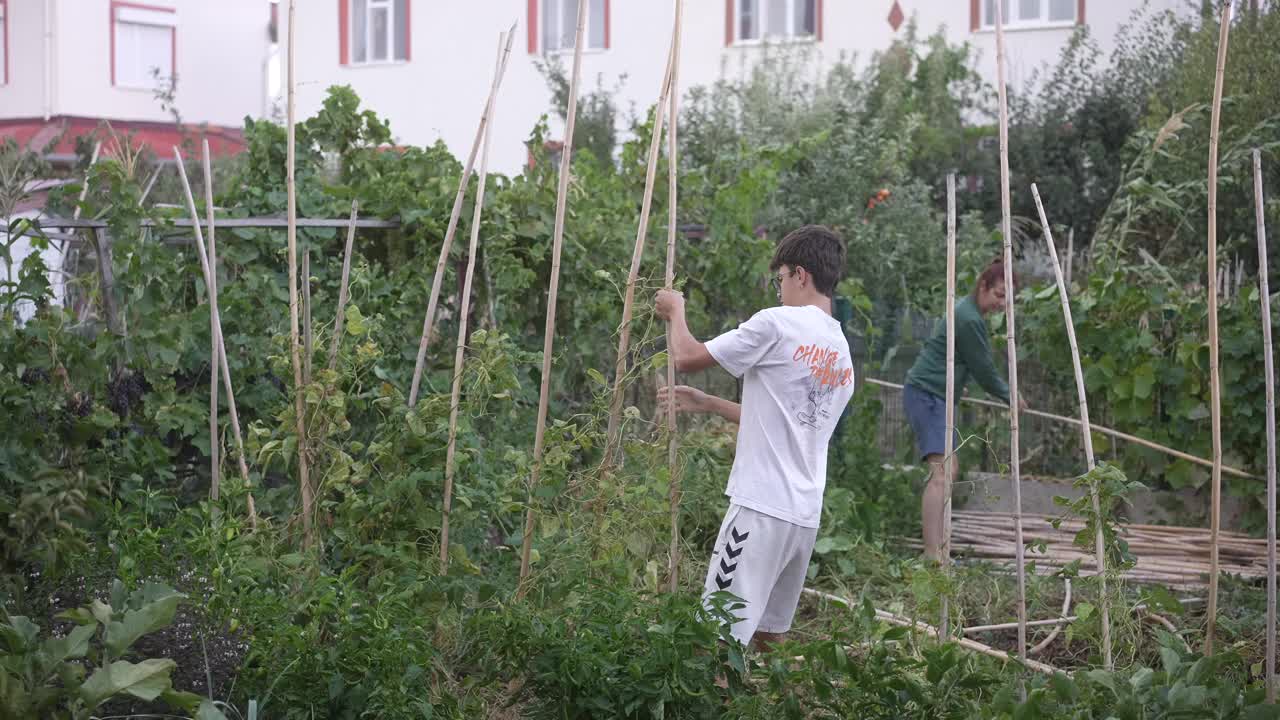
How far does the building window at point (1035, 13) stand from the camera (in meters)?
13.5

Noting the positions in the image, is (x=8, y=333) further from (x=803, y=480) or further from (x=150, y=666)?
(x=803, y=480)

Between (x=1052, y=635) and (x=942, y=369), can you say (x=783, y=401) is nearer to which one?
(x=1052, y=635)

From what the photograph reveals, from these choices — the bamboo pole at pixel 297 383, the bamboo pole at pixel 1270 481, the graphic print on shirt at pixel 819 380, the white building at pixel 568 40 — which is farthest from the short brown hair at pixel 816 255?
the white building at pixel 568 40

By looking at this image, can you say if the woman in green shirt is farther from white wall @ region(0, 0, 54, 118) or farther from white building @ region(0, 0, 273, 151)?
white wall @ region(0, 0, 54, 118)

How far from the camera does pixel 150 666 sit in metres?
2.76

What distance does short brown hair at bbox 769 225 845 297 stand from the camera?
11.9 feet

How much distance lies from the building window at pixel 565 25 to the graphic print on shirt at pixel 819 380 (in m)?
12.1

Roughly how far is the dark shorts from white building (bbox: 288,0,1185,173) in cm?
842

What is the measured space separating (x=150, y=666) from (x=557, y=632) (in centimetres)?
101

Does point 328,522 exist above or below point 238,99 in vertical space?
below

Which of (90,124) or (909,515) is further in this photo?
(90,124)

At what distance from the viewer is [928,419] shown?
5.92 meters

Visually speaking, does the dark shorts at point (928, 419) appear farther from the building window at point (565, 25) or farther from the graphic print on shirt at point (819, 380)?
the building window at point (565, 25)

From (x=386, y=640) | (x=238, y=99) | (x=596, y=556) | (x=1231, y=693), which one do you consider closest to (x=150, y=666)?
(x=386, y=640)
